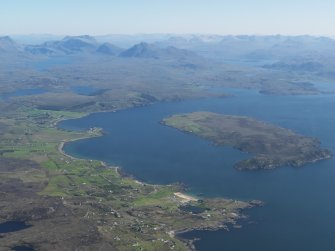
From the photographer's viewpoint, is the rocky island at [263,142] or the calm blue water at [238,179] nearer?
the calm blue water at [238,179]

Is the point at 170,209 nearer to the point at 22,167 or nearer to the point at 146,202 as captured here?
the point at 146,202

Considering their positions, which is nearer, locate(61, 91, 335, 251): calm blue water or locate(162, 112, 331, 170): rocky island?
locate(61, 91, 335, 251): calm blue water

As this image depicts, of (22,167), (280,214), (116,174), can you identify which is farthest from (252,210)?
(22,167)

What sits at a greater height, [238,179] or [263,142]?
[263,142]

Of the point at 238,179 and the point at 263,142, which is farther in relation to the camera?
the point at 263,142
